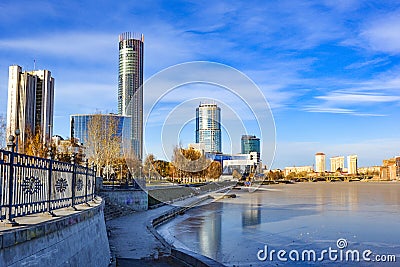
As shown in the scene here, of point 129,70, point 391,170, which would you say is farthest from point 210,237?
point 391,170

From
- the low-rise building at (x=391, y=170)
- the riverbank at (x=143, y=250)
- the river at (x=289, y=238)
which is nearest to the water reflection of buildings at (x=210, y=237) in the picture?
the river at (x=289, y=238)

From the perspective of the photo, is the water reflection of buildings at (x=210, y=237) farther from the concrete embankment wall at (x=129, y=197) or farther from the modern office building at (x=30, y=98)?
the modern office building at (x=30, y=98)

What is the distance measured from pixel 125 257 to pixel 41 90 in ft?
197

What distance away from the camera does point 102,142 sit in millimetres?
38844

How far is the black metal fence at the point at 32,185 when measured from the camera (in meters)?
5.62

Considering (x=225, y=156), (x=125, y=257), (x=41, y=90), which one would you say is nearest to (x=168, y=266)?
(x=125, y=257)

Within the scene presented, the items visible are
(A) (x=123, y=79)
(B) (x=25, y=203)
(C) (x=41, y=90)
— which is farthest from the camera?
(A) (x=123, y=79)

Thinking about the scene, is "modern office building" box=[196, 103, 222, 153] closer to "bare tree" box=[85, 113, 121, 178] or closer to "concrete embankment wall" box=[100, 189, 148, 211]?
"bare tree" box=[85, 113, 121, 178]

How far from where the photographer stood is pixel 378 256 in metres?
17.0

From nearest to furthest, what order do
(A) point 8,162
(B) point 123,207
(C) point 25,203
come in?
(A) point 8,162 < (C) point 25,203 < (B) point 123,207

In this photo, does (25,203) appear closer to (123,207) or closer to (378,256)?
(378,256)

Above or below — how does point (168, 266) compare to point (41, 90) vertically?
below

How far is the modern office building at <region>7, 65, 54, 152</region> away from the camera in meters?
58.8

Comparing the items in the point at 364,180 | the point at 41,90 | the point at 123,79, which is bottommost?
the point at 364,180
